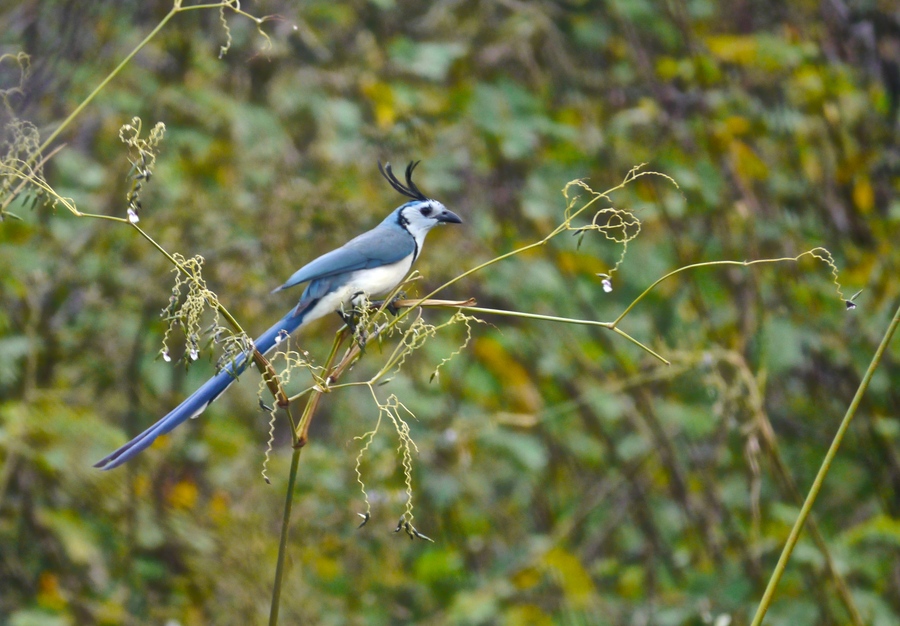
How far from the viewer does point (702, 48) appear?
4102 mm

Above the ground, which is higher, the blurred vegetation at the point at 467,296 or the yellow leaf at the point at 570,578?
the blurred vegetation at the point at 467,296

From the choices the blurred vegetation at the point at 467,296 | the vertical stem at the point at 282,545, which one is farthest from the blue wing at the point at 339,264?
the blurred vegetation at the point at 467,296

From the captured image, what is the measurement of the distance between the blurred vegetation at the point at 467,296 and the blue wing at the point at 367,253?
3.54 feet

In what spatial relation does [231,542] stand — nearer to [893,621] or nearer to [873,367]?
[893,621]

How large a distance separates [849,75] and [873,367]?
3.25 meters

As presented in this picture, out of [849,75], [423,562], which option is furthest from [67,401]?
[849,75]

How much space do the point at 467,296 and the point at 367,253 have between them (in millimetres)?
2097

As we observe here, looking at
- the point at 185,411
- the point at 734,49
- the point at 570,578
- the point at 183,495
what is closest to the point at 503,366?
the point at 570,578

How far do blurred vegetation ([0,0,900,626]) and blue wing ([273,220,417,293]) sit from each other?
1080 mm

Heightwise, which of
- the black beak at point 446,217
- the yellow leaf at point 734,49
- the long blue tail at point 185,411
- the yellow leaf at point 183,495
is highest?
the long blue tail at point 185,411

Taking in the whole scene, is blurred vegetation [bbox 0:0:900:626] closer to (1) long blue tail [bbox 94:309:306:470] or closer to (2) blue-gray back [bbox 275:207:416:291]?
(2) blue-gray back [bbox 275:207:416:291]

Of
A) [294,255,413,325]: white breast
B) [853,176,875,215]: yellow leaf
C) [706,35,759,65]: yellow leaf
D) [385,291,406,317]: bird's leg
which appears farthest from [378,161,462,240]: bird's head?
[853,176,875,215]: yellow leaf

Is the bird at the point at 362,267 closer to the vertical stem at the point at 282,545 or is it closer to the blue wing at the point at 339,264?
the blue wing at the point at 339,264

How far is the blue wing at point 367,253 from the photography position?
2.01 metres
